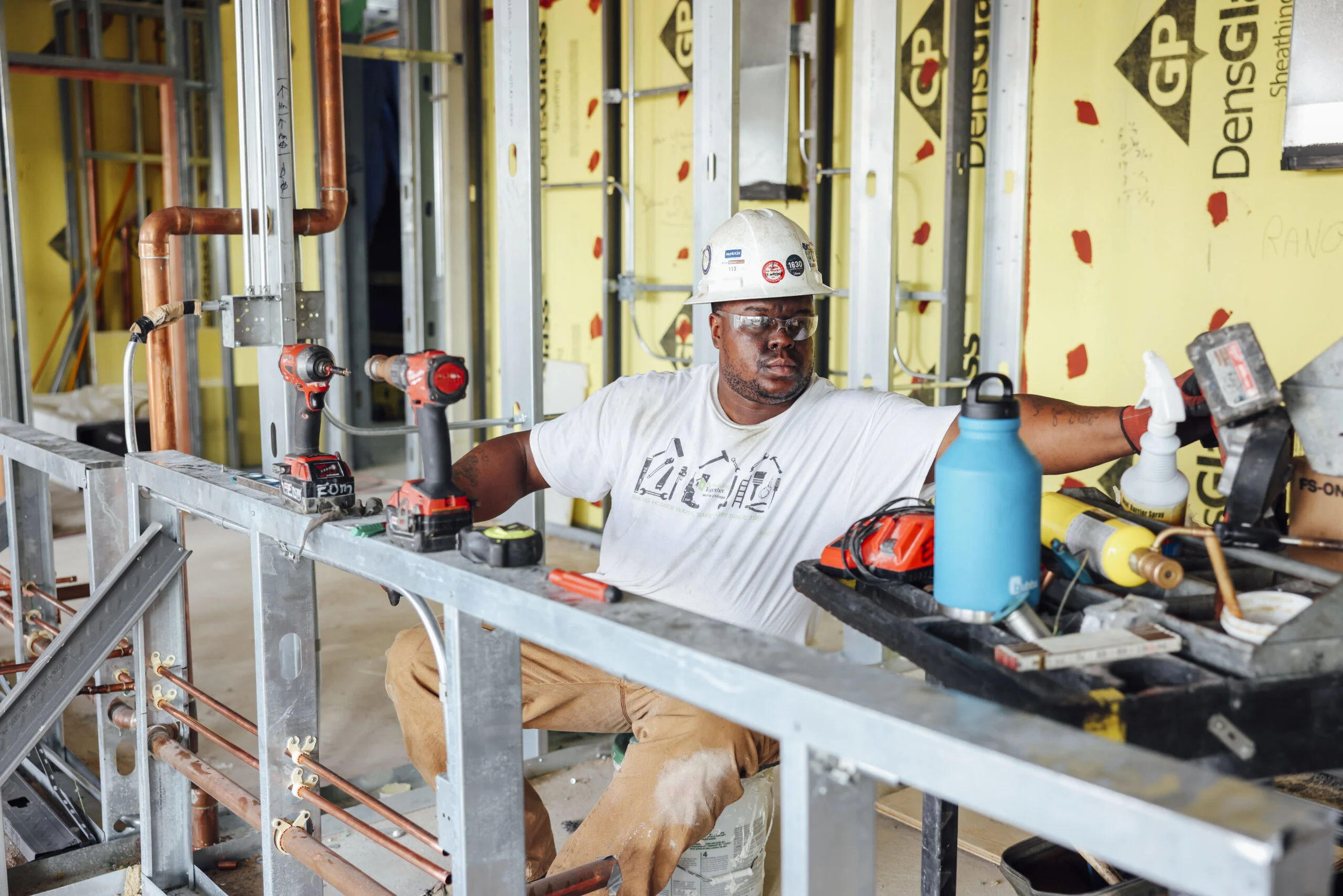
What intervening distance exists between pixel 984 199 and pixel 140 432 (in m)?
4.68

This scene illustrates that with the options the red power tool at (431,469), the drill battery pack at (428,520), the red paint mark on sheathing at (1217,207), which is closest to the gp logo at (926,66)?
the red paint mark on sheathing at (1217,207)

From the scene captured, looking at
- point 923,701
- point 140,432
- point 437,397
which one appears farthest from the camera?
point 140,432

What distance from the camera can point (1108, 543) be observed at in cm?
128

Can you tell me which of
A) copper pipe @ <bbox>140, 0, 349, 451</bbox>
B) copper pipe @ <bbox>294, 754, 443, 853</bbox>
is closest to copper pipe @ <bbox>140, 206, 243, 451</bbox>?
copper pipe @ <bbox>140, 0, 349, 451</bbox>

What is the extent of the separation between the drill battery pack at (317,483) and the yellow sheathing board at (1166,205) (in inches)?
99.4

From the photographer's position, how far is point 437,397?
4.77ft

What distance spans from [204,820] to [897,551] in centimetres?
176

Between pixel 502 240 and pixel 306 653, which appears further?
pixel 502 240

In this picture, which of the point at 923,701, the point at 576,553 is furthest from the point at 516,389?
the point at 576,553

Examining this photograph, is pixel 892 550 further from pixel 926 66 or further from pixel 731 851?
pixel 926 66

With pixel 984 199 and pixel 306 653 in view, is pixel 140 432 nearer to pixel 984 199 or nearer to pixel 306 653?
pixel 984 199

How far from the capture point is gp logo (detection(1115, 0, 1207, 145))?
3.26 metres

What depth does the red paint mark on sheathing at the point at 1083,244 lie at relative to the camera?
11.7ft

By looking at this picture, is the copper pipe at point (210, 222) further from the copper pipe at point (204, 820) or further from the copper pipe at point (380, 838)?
the copper pipe at point (380, 838)
